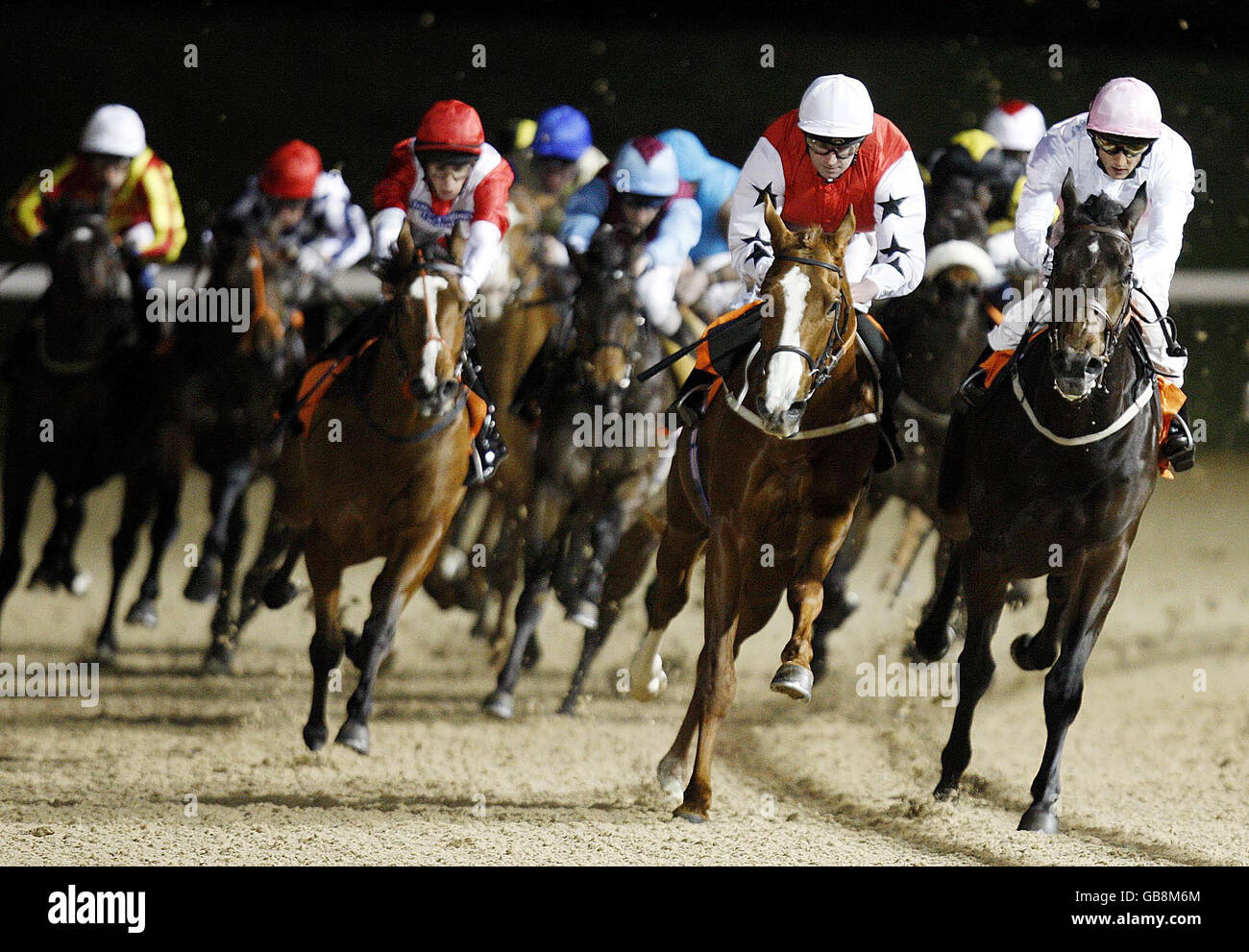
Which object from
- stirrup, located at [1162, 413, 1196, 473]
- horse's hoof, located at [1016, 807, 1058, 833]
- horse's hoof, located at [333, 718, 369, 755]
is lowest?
horse's hoof, located at [1016, 807, 1058, 833]

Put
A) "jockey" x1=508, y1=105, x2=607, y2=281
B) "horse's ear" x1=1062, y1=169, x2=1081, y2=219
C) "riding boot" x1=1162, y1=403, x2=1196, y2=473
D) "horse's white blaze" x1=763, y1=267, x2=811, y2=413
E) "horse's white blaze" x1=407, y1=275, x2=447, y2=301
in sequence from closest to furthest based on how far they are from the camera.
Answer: "horse's white blaze" x1=763, y1=267, x2=811, y2=413, "horse's ear" x1=1062, y1=169, x2=1081, y2=219, "riding boot" x1=1162, y1=403, x2=1196, y2=473, "horse's white blaze" x1=407, y1=275, x2=447, y2=301, "jockey" x1=508, y1=105, x2=607, y2=281

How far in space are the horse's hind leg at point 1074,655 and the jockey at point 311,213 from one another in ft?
13.6

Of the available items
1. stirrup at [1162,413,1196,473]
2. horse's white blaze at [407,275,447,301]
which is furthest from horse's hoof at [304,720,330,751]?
stirrup at [1162,413,1196,473]

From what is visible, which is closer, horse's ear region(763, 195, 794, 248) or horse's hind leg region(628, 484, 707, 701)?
horse's ear region(763, 195, 794, 248)

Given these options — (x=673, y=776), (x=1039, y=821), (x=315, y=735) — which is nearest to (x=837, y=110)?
(x=673, y=776)

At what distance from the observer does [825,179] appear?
568cm

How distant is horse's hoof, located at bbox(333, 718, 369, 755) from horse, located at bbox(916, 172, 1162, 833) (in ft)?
6.76

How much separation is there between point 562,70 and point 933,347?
7.90m

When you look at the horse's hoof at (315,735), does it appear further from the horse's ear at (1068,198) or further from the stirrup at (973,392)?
the horse's ear at (1068,198)

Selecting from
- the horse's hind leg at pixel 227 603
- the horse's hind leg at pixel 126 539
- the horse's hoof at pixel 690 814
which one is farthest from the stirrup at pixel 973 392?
the horse's hind leg at pixel 126 539

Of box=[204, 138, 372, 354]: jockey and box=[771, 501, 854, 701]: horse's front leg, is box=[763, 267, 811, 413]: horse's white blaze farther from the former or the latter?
box=[204, 138, 372, 354]: jockey

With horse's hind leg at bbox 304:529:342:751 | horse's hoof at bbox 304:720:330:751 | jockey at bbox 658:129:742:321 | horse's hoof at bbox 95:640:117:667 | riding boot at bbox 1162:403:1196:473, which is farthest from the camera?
jockey at bbox 658:129:742:321

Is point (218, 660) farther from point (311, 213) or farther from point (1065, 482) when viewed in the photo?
point (1065, 482)

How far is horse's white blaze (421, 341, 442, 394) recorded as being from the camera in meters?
5.61
